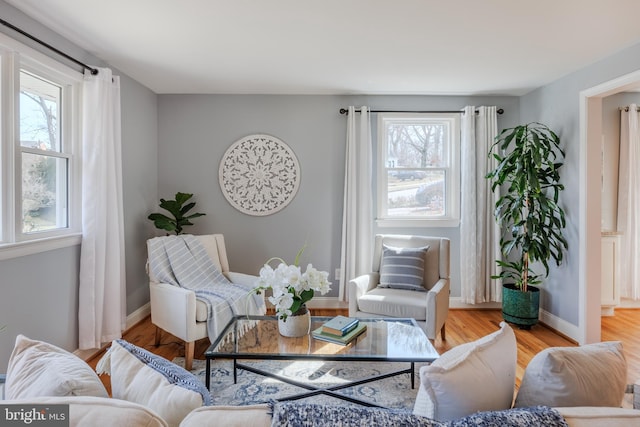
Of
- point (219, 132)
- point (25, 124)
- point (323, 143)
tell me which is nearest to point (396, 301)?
point (323, 143)

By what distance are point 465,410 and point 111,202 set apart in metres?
2.92

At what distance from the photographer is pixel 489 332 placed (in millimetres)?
3227

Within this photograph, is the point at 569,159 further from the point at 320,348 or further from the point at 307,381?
the point at 307,381

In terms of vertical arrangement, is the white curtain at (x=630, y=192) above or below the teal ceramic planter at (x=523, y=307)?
above

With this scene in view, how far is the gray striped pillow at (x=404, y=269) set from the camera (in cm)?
309

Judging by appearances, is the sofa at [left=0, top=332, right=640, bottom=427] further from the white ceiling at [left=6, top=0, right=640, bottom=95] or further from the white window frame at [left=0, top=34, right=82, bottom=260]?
the white ceiling at [left=6, top=0, right=640, bottom=95]

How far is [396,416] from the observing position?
70cm

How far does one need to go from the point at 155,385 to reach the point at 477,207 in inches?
146

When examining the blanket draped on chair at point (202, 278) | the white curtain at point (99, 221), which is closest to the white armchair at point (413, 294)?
the blanket draped on chair at point (202, 278)

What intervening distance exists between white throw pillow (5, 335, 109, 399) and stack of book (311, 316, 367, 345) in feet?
4.44

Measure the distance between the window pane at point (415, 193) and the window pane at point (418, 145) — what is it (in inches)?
4.5

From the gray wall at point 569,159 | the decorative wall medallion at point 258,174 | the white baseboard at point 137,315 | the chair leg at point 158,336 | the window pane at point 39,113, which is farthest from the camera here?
the decorative wall medallion at point 258,174

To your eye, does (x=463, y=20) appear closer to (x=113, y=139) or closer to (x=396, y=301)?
(x=396, y=301)
